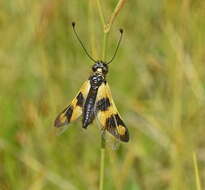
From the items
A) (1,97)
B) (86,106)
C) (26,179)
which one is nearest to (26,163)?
(26,179)

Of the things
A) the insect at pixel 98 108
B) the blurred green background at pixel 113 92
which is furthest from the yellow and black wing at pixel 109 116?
the blurred green background at pixel 113 92

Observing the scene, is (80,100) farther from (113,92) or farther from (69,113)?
(113,92)

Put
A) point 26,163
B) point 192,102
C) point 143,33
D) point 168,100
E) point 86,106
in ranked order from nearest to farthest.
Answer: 1. point 86,106
2. point 26,163
3. point 192,102
4. point 168,100
5. point 143,33

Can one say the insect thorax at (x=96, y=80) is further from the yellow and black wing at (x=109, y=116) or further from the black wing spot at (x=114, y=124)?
the black wing spot at (x=114, y=124)

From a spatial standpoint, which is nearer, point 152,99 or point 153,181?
point 153,181

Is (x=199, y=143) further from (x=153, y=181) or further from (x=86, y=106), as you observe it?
(x=86, y=106)

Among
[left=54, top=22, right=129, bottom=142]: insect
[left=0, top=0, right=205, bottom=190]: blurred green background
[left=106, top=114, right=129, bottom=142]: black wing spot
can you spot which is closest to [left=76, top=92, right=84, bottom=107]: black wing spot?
[left=54, top=22, right=129, bottom=142]: insect
